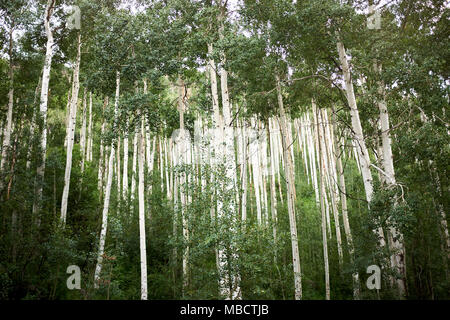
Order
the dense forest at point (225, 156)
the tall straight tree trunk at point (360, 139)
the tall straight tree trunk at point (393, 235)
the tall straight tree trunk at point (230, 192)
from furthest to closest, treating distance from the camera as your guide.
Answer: the tall straight tree trunk at point (360, 139) < the tall straight tree trunk at point (393, 235) < the dense forest at point (225, 156) < the tall straight tree trunk at point (230, 192)

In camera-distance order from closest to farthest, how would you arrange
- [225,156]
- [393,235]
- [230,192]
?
[230,192] < [225,156] < [393,235]

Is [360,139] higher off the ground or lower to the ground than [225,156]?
higher

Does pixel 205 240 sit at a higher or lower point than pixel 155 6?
lower

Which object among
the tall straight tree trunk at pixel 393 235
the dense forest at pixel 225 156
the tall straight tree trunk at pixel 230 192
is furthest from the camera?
the tall straight tree trunk at pixel 393 235

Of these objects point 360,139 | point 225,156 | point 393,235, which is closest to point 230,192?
point 225,156

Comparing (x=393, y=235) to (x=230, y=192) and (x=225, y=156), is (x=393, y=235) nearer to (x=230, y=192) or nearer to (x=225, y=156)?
(x=230, y=192)

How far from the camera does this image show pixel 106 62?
459 inches

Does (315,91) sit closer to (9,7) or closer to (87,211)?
(87,211)

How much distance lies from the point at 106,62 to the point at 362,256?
1110 centimetres

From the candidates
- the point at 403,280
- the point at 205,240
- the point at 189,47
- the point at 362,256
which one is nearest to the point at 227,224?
the point at 205,240

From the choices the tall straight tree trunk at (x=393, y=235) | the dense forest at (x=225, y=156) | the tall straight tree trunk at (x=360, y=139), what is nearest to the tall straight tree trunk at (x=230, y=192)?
the dense forest at (x=225, y=156)

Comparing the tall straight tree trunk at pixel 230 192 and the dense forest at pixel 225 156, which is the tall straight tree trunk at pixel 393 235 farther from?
the tall straight tree trunk at pixel 230 192

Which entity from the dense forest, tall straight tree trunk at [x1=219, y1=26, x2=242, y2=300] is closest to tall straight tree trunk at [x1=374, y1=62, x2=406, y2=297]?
the dense forest

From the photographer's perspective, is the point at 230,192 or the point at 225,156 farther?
the point at 225,156
